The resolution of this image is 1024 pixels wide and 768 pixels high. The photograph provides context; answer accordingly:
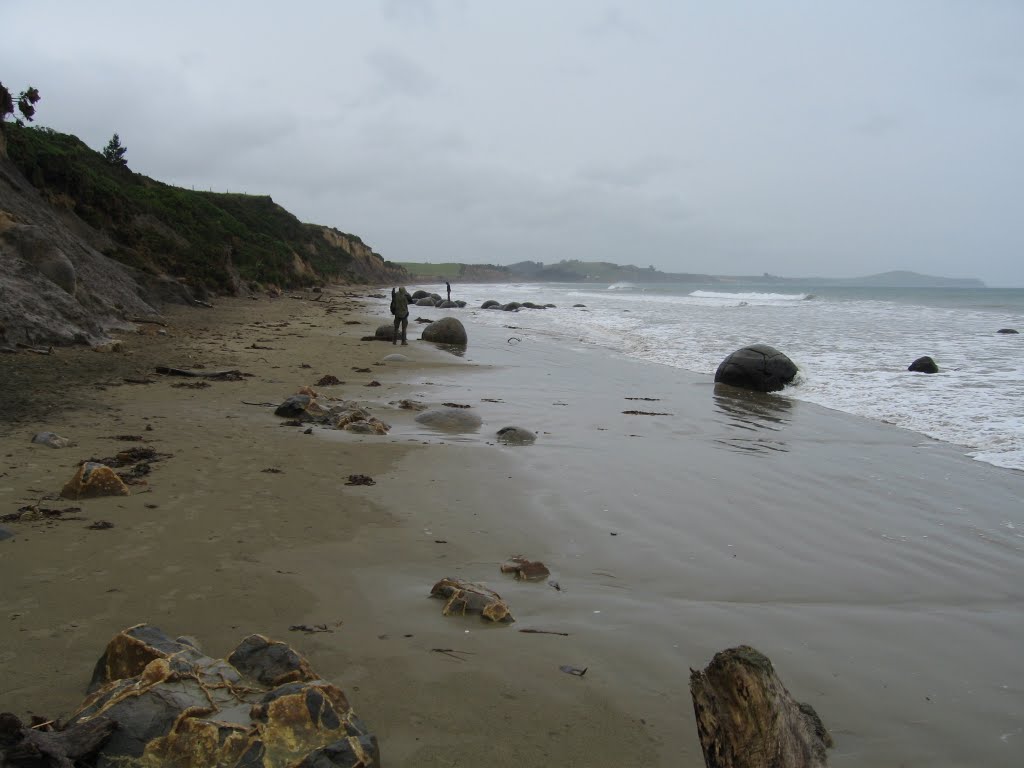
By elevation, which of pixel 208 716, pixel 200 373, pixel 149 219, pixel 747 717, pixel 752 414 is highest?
pixel 149 219

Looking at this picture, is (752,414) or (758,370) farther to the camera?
(758,370)

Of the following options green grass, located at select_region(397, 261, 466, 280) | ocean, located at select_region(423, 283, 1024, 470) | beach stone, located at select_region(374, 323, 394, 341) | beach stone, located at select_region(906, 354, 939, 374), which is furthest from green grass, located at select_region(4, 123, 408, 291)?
green grass, located at select_region(397, 261, 466, 280)

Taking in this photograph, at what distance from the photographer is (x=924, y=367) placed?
14.3m

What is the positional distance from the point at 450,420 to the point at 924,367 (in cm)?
1097

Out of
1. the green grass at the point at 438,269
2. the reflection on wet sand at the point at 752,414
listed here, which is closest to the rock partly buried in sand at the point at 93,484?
the reflection on wet sand at the point at 752,414

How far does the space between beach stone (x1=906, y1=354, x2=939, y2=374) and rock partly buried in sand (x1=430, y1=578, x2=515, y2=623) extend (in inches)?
534

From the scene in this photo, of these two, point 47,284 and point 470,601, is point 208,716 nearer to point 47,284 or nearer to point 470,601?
point 470,601

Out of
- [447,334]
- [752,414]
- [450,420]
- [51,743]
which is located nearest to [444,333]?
[447,334]

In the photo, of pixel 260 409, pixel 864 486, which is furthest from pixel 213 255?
pixel 864 486

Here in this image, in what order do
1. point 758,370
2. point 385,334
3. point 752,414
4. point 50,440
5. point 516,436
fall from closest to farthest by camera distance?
point 50,440
point 516,436
point 752,414
point 758,370
point 385,334

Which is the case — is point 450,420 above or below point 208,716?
below

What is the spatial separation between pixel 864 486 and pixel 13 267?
12436mm

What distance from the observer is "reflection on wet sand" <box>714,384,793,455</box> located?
840 cm

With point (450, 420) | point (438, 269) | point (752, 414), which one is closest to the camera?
point (450, 420)
